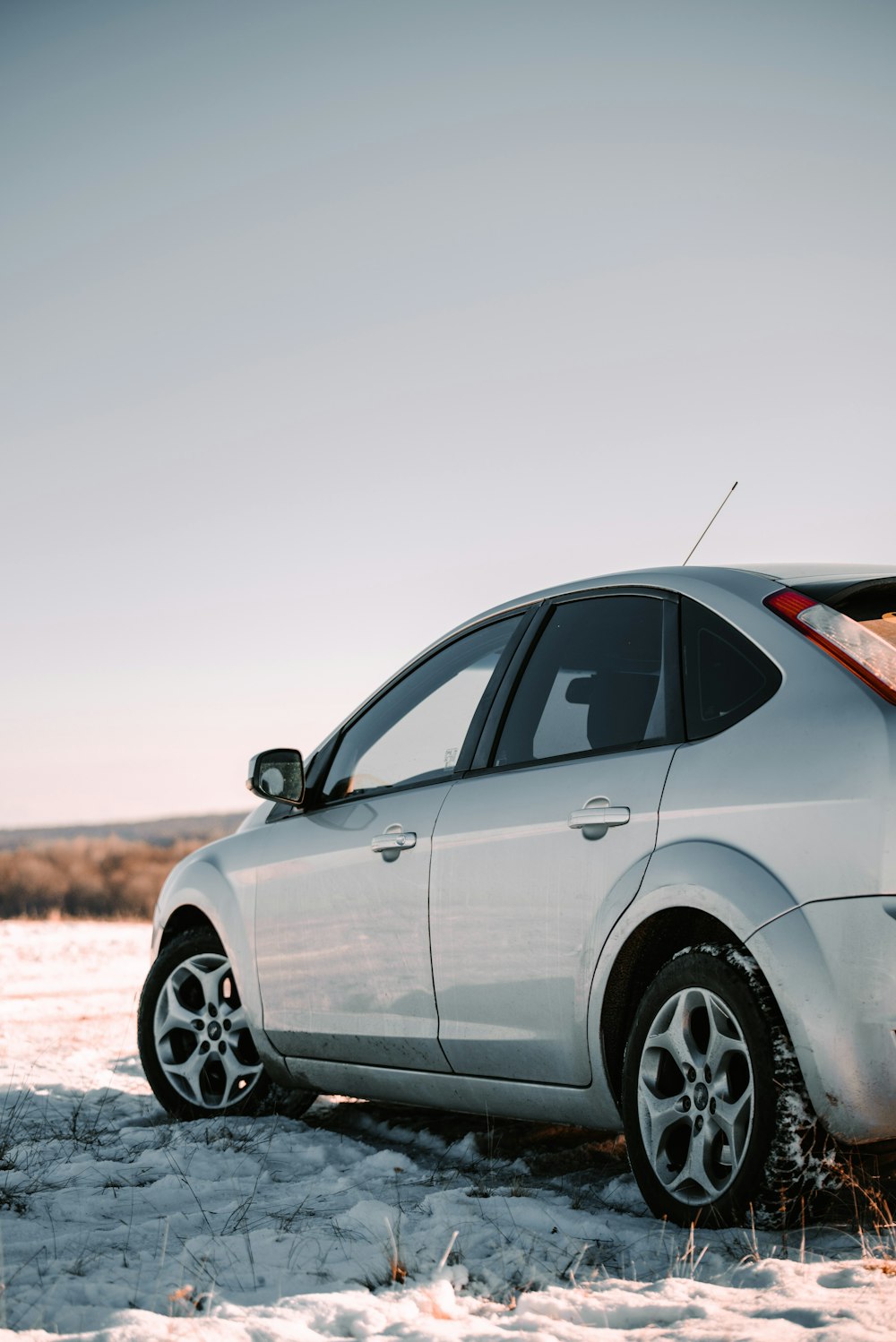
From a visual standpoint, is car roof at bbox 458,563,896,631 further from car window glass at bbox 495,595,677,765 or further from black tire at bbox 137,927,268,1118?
black tire at bbox 137,927,268,1118

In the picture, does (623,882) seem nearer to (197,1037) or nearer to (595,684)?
(595,684)

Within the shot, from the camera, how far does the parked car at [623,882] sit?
320 centimetres

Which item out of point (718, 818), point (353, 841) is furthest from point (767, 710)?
point (353, 841)

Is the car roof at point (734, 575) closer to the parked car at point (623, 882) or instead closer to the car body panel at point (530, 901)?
the parked car at point (623, 882)

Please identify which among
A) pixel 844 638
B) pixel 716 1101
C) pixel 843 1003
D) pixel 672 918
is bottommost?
pixel 716 1101

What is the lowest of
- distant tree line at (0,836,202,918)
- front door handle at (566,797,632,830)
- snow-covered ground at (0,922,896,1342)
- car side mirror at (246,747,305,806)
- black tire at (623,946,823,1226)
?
distant tree line at (0,836,202,918)

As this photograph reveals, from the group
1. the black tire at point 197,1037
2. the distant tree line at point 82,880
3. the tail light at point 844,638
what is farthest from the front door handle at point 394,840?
the distant tree line at point 82,880

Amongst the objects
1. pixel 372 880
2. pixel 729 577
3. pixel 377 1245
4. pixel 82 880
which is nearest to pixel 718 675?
pixel 729 577

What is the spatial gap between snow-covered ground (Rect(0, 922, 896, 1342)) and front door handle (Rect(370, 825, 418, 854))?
41.4 inches

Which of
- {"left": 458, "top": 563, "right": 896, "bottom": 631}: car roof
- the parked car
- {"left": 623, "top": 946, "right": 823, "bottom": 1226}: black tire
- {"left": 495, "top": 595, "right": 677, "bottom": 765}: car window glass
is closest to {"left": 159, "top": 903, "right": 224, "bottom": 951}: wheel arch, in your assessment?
the parked car

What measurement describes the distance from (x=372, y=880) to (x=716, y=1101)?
1.63 m

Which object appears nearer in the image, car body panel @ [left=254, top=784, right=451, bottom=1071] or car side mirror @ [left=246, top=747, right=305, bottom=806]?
car body panel @ [left=254, top=784, right=451, bottom=1071]

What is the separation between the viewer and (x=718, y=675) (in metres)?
3.73

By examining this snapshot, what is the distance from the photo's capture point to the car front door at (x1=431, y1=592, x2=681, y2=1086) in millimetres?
3781
